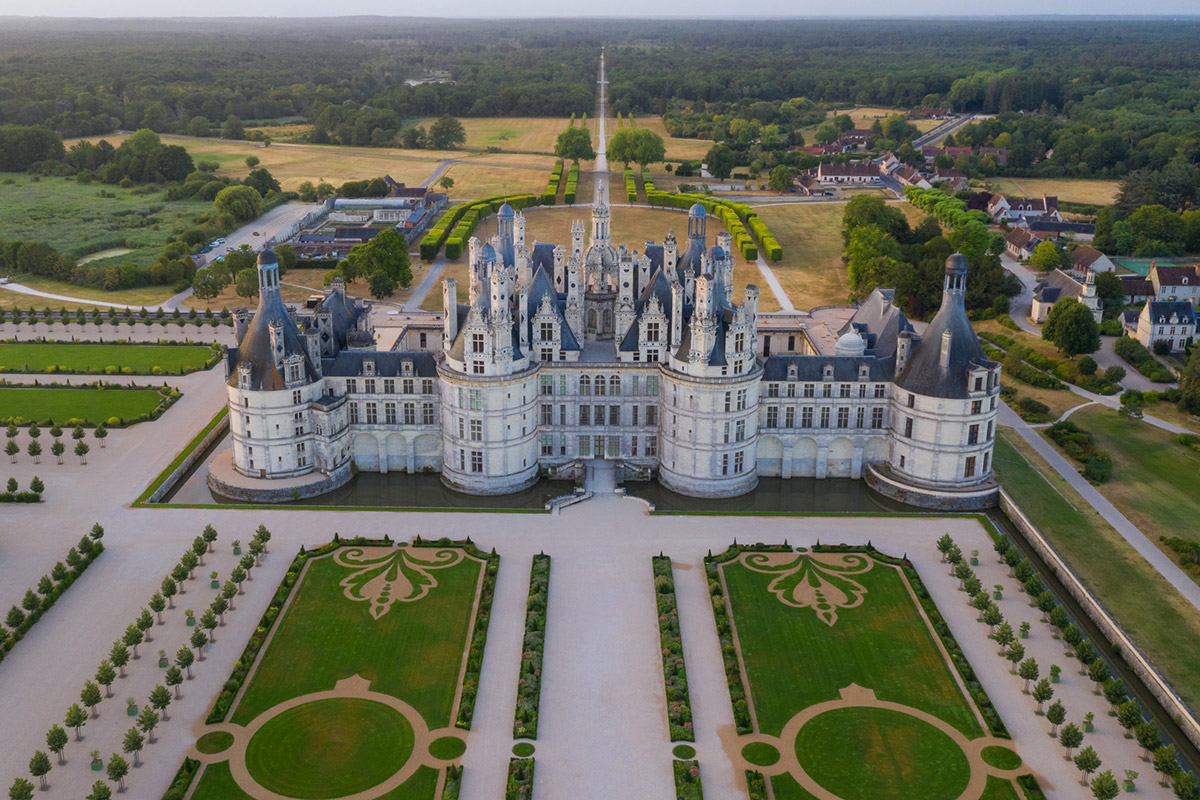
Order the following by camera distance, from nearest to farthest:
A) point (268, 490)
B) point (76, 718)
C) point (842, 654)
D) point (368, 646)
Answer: point (76, 718), point (842, 654), point (368, 646), point (268, 490)

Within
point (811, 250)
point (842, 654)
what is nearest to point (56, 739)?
point (842, 654)

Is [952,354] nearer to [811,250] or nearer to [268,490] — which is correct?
[268,490]

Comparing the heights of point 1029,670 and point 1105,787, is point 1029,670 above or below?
above

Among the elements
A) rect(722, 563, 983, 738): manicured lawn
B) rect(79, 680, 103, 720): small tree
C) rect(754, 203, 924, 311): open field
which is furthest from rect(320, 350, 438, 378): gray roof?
rect(754, 203, 924, 311): open field

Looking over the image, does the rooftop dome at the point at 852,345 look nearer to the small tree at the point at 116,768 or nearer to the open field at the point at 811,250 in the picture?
the open field at the point at 811,250

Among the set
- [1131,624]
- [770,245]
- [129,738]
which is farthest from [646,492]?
[770,245]

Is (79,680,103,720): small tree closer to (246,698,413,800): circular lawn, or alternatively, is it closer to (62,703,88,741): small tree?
(62,703,88,741): small tree
